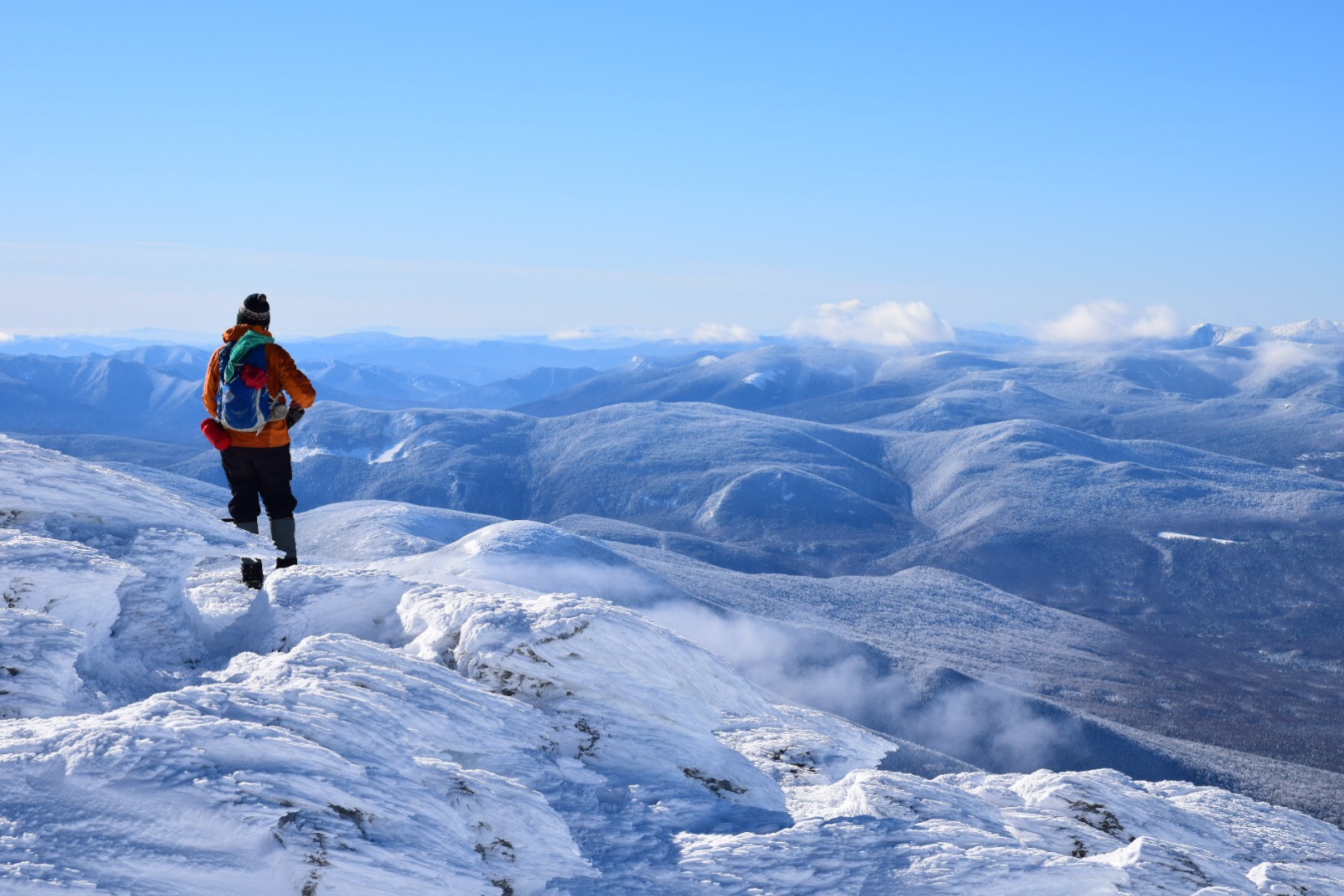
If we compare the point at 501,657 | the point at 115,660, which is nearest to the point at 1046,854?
the point at 501,657

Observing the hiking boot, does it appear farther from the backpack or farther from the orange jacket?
the backpack

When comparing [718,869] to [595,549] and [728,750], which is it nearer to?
[728,750]

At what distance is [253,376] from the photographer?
816 centimetres

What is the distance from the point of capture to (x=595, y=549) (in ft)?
131

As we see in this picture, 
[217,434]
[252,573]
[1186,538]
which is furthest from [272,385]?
[1186,538]

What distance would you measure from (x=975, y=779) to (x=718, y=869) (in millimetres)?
7916

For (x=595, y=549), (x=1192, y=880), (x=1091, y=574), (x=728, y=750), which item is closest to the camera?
(x=1192, y=880)

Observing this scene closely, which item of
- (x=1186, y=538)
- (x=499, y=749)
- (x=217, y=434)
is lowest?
(x=1186, y=538)

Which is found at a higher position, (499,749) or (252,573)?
(252,573)

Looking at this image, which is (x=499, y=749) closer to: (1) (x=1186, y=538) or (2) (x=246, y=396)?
(2) (x=246, y=396)

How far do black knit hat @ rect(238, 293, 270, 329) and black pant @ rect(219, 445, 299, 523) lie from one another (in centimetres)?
131

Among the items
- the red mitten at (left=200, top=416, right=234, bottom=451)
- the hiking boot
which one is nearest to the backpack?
the red mitten at (left=200, top=416, right=234, bottom=451)

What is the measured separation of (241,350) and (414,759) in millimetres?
4605

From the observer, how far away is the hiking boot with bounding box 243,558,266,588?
919 cm
